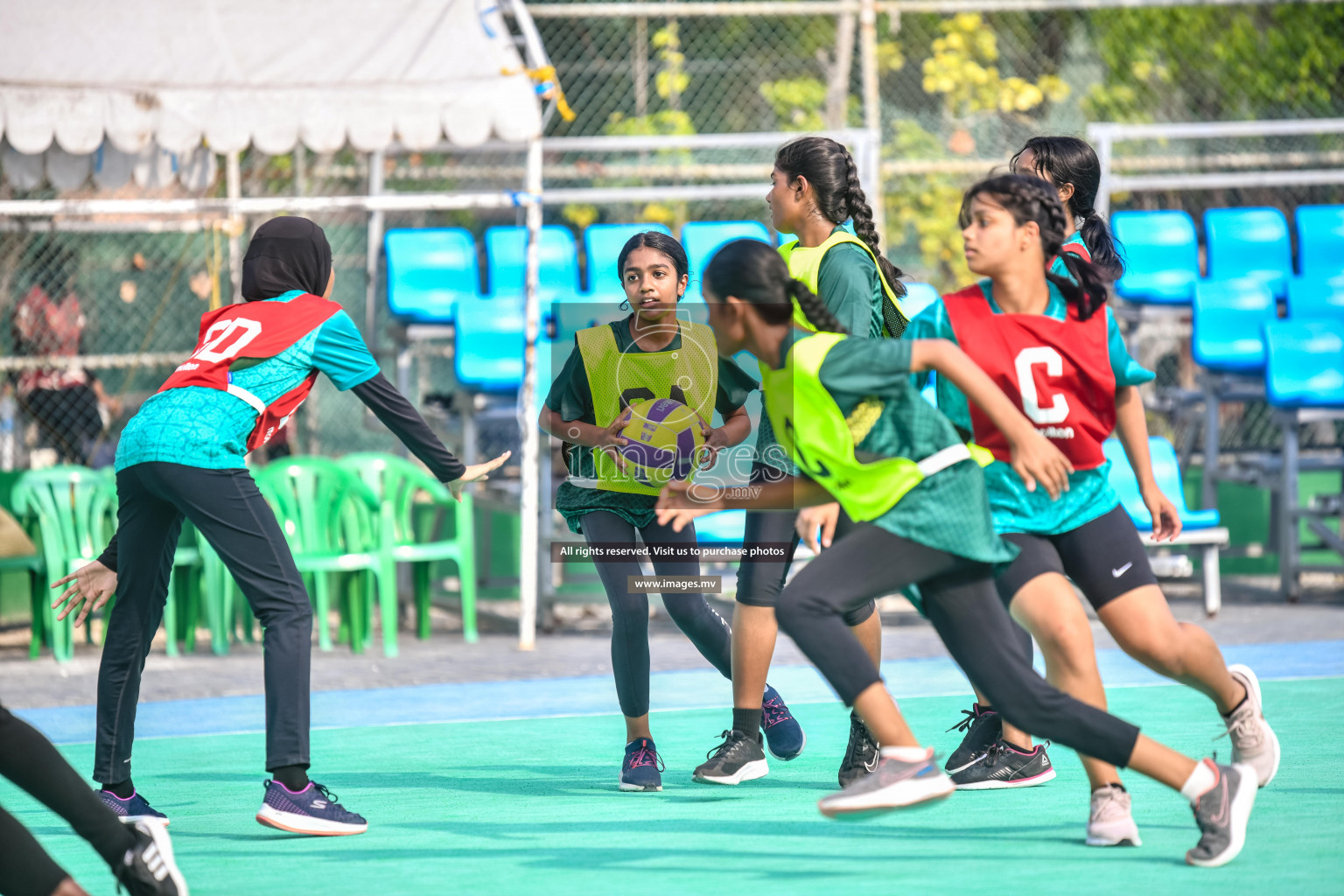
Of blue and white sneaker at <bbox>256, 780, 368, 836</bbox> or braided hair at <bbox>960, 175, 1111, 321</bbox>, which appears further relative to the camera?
blue and white sneaker at <bbox>256, 780, 368, 836</bbox>

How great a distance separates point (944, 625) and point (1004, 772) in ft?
4.50

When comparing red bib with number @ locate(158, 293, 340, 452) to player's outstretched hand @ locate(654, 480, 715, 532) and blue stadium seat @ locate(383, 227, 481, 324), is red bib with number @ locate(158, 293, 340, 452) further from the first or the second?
blue stadium seat @ locate(383, 227, 481, 324)

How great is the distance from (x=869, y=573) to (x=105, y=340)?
9.51 m

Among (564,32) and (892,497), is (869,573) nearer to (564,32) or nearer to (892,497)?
(892,497)

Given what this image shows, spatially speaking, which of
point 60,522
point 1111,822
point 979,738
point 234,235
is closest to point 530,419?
point 60,522

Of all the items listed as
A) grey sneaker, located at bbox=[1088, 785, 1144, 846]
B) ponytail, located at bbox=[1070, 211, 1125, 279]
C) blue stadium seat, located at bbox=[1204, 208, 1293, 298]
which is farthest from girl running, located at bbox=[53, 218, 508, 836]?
blue stadium seat, located at bbox=[1204, 208, 1293, 298]

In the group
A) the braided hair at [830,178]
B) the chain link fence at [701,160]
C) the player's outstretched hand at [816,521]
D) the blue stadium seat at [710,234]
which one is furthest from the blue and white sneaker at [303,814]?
the blue stadium seat at [710,234]

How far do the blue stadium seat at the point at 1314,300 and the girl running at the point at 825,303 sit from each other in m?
6.29

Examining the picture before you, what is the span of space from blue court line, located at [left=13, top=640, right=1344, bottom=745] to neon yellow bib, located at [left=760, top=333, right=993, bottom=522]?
3.31 metres

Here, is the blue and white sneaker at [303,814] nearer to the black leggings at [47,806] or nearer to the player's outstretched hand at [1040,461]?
the black leggings at [47,806]

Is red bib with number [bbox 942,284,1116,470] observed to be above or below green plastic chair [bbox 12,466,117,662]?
above

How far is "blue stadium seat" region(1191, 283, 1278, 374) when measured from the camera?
424 inches

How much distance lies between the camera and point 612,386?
5699mm

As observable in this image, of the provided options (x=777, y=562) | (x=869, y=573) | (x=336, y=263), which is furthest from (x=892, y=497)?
(x=336, y=263)
